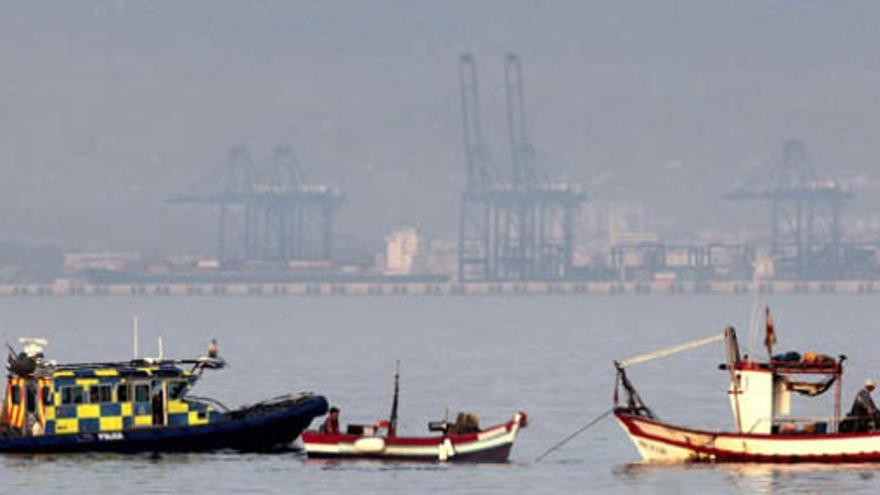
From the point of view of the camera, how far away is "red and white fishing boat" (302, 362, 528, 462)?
78.2 meters

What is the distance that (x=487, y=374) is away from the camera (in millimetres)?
144125

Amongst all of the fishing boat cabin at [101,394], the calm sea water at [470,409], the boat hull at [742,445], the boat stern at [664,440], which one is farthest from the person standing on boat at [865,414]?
the fishing boat cabin at [101,394]

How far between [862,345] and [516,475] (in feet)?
384

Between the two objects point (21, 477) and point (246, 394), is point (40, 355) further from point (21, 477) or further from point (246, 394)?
point (246, 394)

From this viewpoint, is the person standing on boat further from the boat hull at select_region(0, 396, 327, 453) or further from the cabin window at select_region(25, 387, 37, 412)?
the cabin window at select_region(25, 387, 37, 412)

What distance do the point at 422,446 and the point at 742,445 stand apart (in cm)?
946

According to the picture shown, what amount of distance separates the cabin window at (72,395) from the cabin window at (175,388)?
2.58m

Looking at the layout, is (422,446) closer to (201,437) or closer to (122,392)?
(201,437)

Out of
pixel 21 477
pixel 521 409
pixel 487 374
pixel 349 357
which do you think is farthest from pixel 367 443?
pixel 349 357

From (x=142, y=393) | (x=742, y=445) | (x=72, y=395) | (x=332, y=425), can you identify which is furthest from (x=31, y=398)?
(x=742, y=445)

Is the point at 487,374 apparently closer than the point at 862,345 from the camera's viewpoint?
Yes

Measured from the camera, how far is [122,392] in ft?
263

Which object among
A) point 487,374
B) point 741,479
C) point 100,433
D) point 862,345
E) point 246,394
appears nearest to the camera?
point 741,479

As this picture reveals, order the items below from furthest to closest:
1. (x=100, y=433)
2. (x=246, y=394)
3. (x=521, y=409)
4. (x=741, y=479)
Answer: (x=246, y=394), (x=521, y=409), (x=100, y=433), (x=741, y=479)
